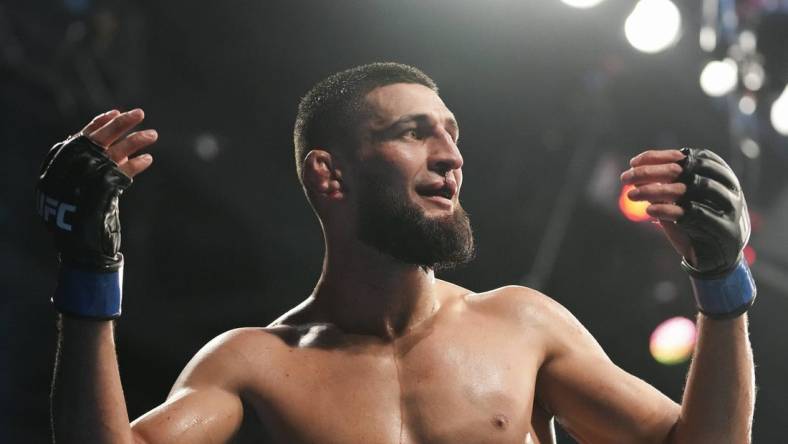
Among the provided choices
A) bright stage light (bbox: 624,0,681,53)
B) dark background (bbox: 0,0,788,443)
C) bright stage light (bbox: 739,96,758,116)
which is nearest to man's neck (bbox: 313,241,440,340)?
dark background (bbox: 0,0,788,443)

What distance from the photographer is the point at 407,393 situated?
2514 mm

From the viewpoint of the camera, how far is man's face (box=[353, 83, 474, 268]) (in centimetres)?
266

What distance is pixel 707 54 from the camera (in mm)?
5820

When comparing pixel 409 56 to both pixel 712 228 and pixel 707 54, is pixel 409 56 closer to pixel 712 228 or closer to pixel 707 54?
pixel 707 54

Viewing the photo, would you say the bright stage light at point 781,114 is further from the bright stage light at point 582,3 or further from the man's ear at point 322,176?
the man's ear at point 322,176

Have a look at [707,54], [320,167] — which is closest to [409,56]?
[707,54]

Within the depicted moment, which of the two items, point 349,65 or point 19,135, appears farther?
point 349,65

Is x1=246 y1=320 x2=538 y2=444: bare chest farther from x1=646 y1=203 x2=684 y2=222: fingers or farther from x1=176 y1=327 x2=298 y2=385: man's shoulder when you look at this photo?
x1=646 y1=203 x2=684 y2=222: fingers

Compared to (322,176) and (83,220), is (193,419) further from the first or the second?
(322,176)

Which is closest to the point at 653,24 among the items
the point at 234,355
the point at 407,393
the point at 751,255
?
the point at 751,255

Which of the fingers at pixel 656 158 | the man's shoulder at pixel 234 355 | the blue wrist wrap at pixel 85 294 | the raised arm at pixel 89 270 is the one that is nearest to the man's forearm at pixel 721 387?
the fingers at pixel 656 158

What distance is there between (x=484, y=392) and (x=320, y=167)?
2.84ft

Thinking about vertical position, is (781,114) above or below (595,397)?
above

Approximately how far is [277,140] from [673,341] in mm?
3467
